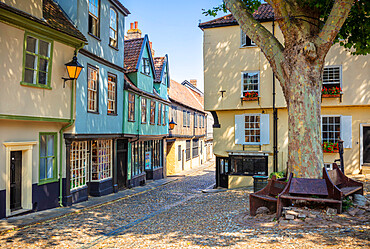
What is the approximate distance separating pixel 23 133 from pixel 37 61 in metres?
2.46

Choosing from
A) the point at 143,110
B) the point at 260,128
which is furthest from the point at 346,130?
the point at 143,110

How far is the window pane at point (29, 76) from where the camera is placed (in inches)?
451

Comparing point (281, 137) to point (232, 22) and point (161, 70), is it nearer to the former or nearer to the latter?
point (232, 22)

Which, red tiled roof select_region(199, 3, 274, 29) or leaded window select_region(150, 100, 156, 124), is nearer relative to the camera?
red tiled roof select_region(199, 3, 274, 29)

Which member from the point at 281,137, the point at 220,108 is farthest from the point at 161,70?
the point at 281,137

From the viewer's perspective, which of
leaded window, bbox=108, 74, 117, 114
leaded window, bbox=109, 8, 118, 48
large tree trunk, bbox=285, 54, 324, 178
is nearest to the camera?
large tree trunk, bbox=285, 54, 324, 178

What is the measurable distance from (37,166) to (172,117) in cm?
1918

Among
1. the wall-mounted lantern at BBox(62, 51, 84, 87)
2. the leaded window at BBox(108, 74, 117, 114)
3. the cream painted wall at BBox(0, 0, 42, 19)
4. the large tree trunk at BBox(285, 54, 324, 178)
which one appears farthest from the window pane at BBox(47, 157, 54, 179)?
the large tree trunk at BBox(285, 54, 324, 178)

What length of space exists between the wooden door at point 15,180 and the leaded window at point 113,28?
8253 mm

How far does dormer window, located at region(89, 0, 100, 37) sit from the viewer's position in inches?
624

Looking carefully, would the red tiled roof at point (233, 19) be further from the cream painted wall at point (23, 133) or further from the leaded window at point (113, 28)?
the cream painted wall at point (23, 133)

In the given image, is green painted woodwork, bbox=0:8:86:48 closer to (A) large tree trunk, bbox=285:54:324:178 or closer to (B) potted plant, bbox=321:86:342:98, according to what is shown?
(A) large tree trunk, bbox=285:54:324:178

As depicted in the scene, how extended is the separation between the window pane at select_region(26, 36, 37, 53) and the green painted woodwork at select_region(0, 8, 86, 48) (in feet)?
0.92

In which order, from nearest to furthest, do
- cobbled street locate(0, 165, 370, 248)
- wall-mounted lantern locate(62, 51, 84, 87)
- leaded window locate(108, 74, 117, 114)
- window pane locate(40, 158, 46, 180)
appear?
cobbled street locate(0, 165, 370, 248) → window pane locate(40, 158, 46, 180) → wall-mounted lantern locate(62, 51, 84, 87) → leaded window locate(108, 74, 117, 114)
